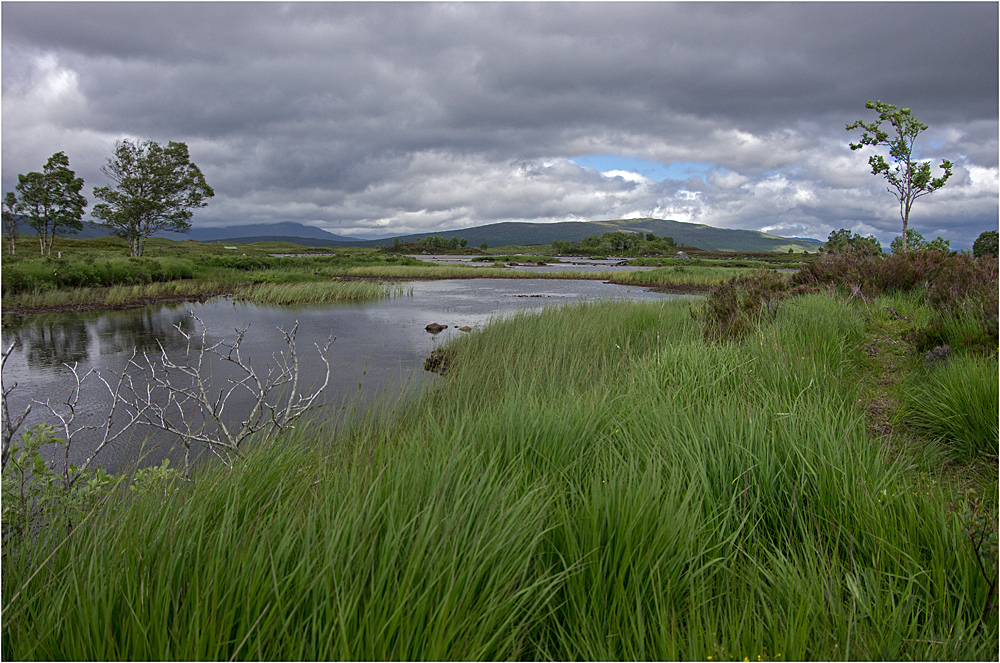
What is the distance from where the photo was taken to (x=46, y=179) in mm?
41438

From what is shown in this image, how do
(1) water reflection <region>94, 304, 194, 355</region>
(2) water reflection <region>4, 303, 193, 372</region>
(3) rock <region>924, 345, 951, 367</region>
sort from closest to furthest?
(3) rock <region>924, 345, 951, 367</region> < (2) water reflection <region>4, 303, 193, 372</region> < (1) water reflection <region>94, 304, 194, 355</region>

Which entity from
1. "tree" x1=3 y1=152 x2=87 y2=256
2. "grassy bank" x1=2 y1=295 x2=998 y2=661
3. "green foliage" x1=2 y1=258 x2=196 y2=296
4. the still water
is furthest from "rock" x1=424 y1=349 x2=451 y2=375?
"tree" x1=3 y1=152 x2=87 y2=256

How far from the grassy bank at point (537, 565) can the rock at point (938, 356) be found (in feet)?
9.88

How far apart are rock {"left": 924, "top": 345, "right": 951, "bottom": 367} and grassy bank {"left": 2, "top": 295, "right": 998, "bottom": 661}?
9.88ft

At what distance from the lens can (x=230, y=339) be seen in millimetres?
14344

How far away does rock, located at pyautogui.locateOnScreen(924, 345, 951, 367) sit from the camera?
18.1 feet

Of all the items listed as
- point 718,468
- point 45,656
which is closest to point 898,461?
point 718,468

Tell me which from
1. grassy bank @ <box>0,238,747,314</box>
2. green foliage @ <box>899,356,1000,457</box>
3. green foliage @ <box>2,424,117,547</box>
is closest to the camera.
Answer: green foliage @ <box>2,424,117,547</box>

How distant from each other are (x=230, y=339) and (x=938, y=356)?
48.9 feet

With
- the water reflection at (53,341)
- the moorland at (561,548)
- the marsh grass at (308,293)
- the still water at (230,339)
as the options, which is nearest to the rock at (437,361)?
the still water at (230,339)

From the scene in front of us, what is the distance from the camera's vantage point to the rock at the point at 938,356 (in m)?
5.52

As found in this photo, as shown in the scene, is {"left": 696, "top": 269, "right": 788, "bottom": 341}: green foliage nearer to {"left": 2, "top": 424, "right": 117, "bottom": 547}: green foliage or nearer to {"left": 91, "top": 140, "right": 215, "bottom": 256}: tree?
{"left": 2, "top": 424, "right": 117, "bottom": 547}: green foliage

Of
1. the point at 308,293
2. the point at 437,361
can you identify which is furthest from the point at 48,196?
the point at 437,361

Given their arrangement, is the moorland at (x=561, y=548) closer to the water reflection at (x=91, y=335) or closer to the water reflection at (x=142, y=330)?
the water reflection at (x=91, y=335)
